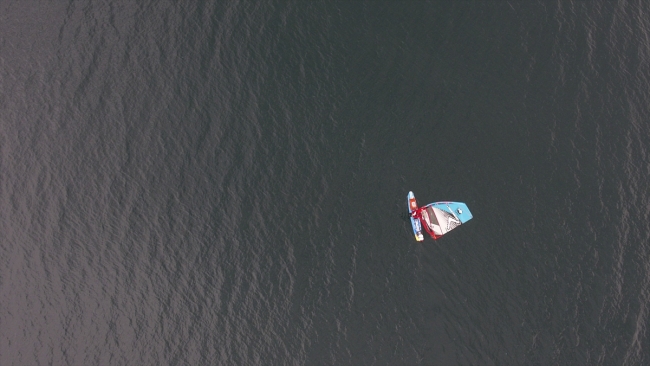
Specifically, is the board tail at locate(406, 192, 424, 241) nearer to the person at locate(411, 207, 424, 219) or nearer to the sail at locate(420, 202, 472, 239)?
the person at locate(411, 207, 424, 219)

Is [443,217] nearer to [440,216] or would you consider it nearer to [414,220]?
[440,216]

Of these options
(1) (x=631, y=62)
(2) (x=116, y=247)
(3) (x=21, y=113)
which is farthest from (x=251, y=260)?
(1) (x=631, y=62)

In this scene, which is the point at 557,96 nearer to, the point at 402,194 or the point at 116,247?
the point at 402,194

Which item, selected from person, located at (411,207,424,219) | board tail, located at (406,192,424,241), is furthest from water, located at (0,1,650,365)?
person, located at (411,207,424,219)

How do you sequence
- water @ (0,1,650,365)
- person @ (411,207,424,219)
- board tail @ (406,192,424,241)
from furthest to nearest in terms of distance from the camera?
person @ (411,207,424,219) → board tail @ (406,192,424,241) → water @ (0,1,650,365)

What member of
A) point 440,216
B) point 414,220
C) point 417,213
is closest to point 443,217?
point 440,216

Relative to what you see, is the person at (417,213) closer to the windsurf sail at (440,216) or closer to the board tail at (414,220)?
the windsurf sail at (440,216)

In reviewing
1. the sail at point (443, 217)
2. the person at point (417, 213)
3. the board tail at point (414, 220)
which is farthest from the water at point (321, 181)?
the person at point (417, 213)
